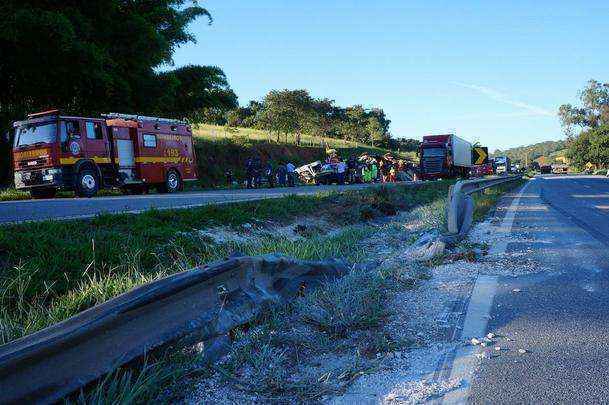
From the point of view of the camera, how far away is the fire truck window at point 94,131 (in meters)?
17.2

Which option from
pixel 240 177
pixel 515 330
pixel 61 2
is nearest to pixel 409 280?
pixel 515 330

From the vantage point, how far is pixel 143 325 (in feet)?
8.26

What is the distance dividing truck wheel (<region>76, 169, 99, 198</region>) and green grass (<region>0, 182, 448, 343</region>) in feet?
26.8

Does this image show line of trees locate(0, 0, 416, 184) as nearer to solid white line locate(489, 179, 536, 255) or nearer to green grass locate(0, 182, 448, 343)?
green grass locate(0, 182, 448, 343)

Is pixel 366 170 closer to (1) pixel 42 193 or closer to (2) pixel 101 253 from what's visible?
(1) pixel 42 193

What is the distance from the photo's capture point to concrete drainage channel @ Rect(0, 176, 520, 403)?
199 cm

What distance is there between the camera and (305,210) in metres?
11.9

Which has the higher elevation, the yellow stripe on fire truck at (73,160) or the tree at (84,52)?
the tree at (84,52)

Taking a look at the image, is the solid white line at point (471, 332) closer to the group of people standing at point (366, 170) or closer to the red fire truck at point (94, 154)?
the red fire truck at point (94, 154)

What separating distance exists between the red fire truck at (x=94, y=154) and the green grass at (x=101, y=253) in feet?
27.5

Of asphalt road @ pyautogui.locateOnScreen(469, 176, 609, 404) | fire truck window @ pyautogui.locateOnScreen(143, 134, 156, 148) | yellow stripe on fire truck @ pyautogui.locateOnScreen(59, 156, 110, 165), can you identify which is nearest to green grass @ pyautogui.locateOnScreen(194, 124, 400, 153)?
fire truck window @ pyautogui.locateOnScreen(143, 134, 156, 148)

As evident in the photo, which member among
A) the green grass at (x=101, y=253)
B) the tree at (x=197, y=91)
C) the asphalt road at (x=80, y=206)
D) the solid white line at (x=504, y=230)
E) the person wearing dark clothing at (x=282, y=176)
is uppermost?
the tree at (x=197, y=91)

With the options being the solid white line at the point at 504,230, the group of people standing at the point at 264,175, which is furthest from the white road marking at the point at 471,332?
the group of people standing at the point at 264,175

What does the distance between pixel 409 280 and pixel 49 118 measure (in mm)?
15170
